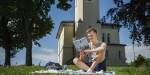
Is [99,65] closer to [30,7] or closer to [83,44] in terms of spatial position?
[83,44]

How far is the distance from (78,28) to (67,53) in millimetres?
6263

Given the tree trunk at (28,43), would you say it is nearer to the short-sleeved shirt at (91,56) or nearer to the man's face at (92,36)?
the short-sleeved shirt at (91,56)

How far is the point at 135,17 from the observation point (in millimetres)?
28344

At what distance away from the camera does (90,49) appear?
9.60 metres

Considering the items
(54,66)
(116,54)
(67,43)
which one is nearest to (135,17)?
(54,66)

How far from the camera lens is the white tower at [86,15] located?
69.9 meters

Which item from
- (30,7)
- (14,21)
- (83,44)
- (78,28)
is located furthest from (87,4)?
(83,44)

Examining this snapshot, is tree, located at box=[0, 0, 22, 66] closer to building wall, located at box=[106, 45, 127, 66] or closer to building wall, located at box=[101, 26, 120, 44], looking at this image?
building wall, located at box=[106, 45, 127, 66]

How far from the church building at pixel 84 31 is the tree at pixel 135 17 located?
3376cm

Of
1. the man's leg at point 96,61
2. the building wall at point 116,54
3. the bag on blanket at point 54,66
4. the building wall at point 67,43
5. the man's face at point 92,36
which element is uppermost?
the man's face at point 92,36

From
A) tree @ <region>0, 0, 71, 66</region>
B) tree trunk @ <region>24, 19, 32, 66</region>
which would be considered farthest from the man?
tree trunk @ <region>24, 19, 32, 66</region>

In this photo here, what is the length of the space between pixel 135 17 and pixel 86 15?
138 feet

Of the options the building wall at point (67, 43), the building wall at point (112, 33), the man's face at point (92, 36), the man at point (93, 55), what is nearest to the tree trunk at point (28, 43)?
the building wall at point (67, 43)

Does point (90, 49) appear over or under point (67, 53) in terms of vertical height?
over
